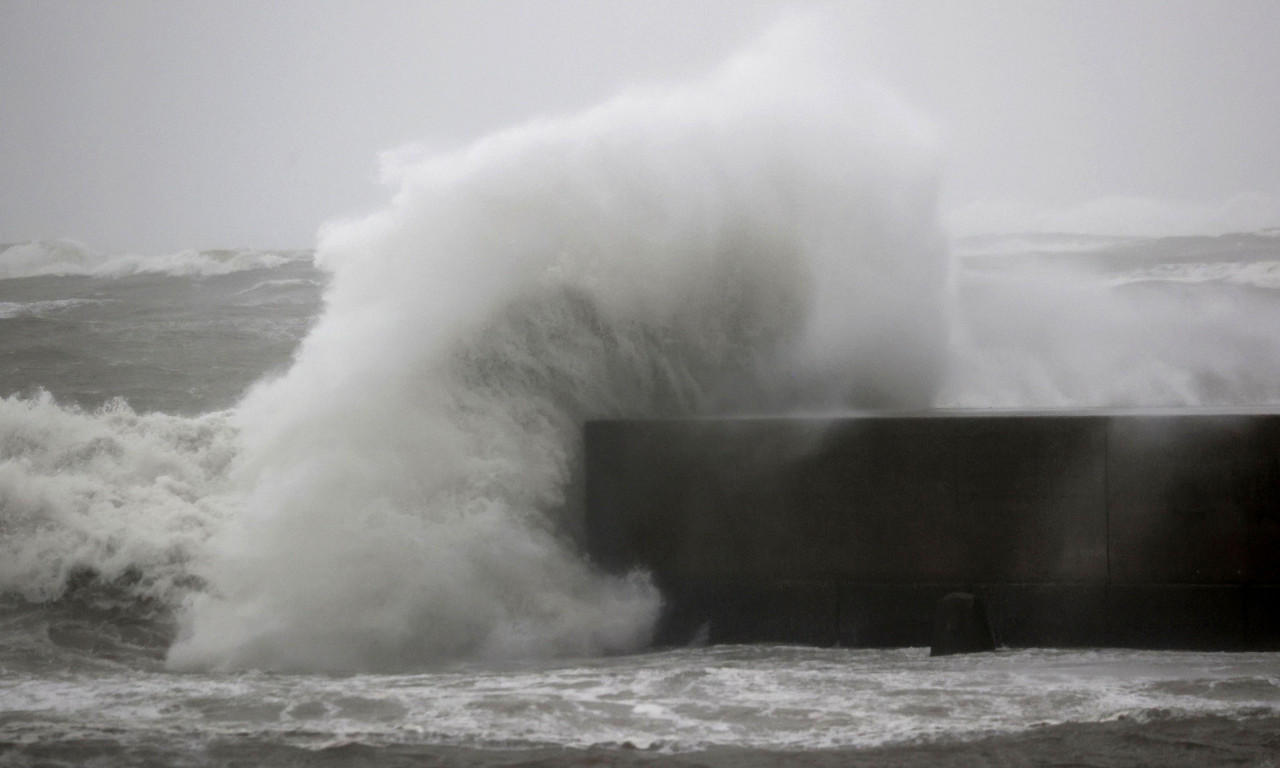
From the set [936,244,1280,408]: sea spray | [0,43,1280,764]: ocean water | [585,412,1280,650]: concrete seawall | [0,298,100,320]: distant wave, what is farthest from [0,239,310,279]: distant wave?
[585,412,1280,650]: concrete seawall

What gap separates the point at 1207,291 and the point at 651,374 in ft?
51.7

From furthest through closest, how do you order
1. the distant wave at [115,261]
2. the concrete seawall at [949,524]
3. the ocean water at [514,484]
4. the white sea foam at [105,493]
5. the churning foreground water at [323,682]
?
the distant wave at [115,261] < the white sea foam at [105,493] < the concrete seawall at [949,524] < the ocean water at [514,484] < the churning foreground water at [323,682]

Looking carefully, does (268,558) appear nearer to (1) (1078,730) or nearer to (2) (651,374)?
(2) (651,374)

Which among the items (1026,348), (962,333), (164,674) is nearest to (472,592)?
(164,674)

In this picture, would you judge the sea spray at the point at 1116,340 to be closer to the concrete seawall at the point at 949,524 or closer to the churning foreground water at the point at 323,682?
the concrete seawall at the point at 949,524

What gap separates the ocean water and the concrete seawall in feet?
0.92

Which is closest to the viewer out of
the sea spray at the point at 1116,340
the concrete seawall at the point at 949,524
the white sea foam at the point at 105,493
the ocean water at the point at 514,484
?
the ocean water at the point at 514,484

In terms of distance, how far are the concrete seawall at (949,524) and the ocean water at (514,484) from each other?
28 cm

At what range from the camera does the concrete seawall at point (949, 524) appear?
672 cm

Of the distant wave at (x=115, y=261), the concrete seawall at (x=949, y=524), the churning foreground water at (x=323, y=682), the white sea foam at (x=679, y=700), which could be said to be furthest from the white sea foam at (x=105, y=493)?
the distant wave at (x=115, y=261)

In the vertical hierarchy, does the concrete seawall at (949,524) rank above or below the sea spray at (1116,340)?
below

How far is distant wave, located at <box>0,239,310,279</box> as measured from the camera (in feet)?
71.2

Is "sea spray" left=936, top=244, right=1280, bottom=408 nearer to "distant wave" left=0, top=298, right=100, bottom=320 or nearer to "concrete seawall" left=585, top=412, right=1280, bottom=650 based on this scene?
"concrete seawall" left=585, top=412, right=1280, bottom=650

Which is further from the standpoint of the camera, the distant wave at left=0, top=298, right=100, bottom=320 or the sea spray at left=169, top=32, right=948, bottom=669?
the distant wave at left=0, top=298, right=100, bottom=320
